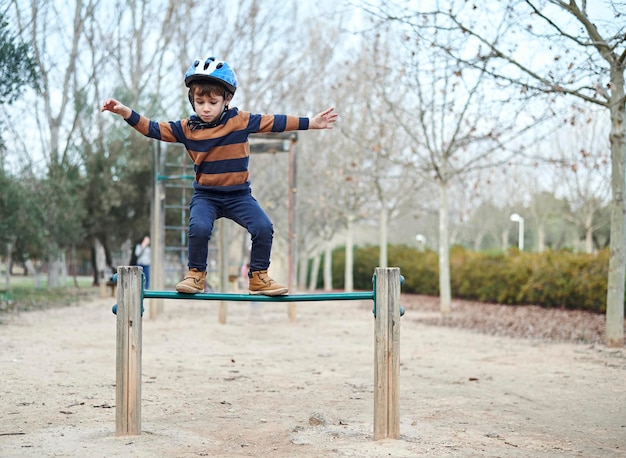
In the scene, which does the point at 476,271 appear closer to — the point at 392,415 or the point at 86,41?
the point at 86,41

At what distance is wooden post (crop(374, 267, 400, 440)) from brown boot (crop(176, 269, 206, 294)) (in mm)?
1050

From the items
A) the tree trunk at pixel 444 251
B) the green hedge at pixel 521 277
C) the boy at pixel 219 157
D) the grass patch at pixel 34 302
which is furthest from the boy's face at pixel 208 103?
the green hedge at pixel 521 277

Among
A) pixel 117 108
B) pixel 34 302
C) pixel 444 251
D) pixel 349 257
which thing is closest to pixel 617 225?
pixel 444 251

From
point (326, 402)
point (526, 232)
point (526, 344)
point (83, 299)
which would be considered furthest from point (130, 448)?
point (526, 232)

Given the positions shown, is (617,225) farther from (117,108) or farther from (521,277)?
(521,277)

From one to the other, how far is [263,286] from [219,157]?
2.66ft

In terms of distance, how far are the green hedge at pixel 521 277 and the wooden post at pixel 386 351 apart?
10.5 m

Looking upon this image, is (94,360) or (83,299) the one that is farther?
(83,299)

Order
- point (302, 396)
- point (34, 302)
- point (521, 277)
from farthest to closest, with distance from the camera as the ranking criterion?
point (521, 277) < point (34, 302) < point (302, 396)

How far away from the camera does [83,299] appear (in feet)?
60.8

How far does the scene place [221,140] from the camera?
437 cm

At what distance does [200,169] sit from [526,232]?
40.8m

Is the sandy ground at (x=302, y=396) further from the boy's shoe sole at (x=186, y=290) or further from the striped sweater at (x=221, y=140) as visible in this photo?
the striped sweater at (x=221, y=140)

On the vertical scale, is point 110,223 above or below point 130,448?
above
